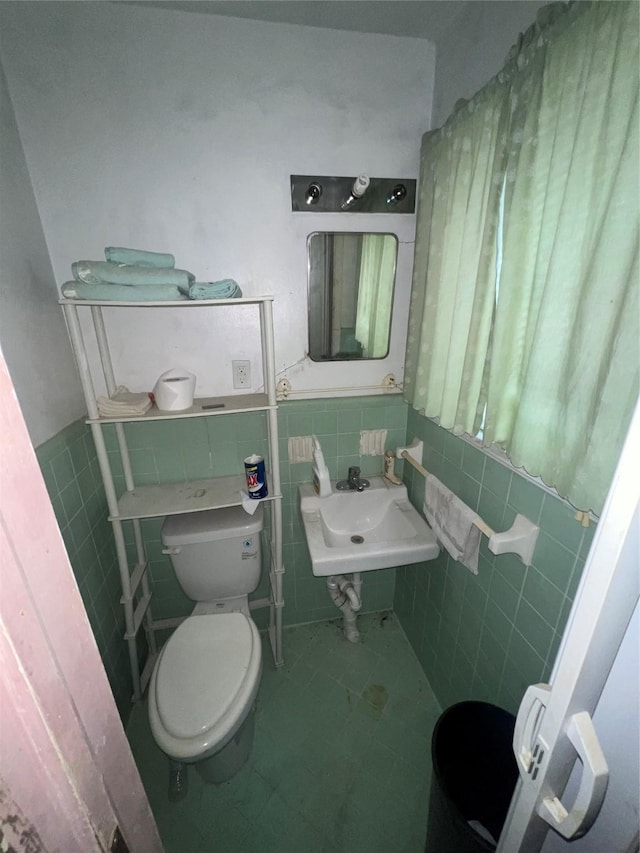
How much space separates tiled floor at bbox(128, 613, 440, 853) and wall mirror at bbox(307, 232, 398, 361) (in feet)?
5.39

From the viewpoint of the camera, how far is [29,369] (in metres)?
1.12

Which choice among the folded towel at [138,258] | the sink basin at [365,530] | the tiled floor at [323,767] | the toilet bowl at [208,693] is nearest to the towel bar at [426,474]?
the sink basin at [365,530]

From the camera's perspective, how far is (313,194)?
4.49ft

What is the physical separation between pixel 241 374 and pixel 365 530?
96 cm

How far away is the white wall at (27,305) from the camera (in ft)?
3.47

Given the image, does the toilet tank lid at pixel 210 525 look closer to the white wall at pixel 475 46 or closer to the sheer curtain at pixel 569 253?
the sheer curtain at pixel 569 253

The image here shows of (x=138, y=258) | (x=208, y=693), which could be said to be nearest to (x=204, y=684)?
(x=208, y=693)

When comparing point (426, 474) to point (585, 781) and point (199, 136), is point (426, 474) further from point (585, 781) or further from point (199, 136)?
point (199, 136)

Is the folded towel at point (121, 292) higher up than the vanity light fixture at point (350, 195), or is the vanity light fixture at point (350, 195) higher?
the vanity light fixture at point (350, 195)

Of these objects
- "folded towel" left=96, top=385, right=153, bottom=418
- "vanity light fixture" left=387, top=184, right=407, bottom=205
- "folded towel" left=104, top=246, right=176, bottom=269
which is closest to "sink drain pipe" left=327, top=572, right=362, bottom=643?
"folded towel" left=96, top=385, right=153, bottom=418

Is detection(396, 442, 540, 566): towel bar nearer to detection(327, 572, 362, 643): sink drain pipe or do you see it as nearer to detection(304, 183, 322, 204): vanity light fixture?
detection(327, 572, 362, 643): sink drain pipe

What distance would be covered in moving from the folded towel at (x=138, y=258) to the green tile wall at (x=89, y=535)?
0.66 meters

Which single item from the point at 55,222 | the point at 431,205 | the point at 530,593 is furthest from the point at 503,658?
the point at 55,222

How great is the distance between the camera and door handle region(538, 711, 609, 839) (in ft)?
1.39
